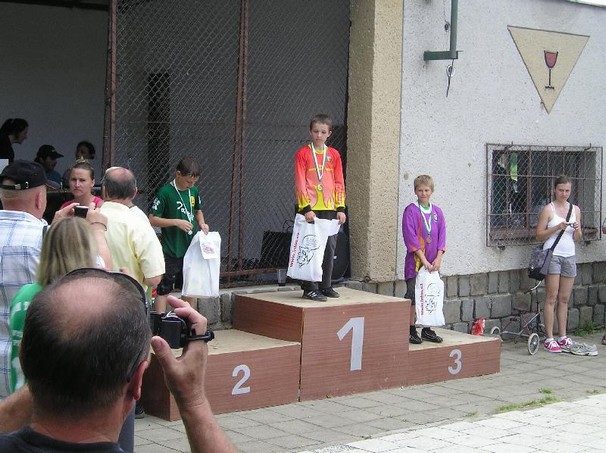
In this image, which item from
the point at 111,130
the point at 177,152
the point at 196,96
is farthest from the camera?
the point at 196,96

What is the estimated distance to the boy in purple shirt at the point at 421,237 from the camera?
9148 millimetres

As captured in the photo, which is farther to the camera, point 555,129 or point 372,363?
point 555,129

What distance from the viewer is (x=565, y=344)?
10.7m

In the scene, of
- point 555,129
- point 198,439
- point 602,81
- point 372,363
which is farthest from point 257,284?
point 198,439

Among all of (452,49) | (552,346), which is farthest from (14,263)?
(552,346)

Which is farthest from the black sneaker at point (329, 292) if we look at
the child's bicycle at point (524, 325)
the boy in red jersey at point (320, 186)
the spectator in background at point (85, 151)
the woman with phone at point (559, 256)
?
the spectator in background at point (85, 151)

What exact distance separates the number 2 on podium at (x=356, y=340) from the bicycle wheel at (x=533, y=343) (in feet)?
8.59

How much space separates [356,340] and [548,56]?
4686 millimetres

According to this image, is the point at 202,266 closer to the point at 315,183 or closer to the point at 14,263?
the point at 315,183

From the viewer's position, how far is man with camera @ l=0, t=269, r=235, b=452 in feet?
6.53

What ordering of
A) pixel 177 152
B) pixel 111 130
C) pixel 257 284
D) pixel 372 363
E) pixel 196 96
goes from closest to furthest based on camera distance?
pixel 111 130, pixel 372 363, pixel 257 284, pixel 177 152, pixel 196 96

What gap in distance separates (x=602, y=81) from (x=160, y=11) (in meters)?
5.26

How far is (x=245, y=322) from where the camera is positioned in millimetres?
8555

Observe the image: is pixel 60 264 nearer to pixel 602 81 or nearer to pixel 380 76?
pixel 380 76
